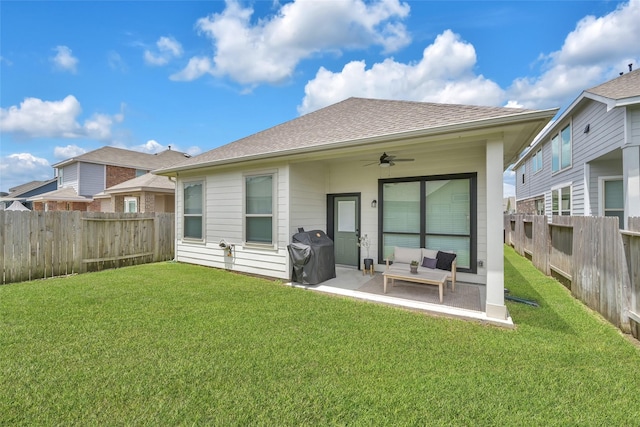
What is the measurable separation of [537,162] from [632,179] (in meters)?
9.65

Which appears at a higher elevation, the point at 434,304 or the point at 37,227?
the point at 37,227

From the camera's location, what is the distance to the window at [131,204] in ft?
44.4

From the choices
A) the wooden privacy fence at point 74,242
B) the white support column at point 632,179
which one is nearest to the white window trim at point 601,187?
the white support column at point 632,179

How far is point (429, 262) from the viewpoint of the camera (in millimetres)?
5684

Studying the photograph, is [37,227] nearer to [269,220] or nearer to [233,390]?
[269,220]

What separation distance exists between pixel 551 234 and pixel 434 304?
4.55 metres

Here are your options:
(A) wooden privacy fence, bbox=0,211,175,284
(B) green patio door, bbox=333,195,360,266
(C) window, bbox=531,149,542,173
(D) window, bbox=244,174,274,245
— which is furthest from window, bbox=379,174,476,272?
(C) window, bbox=531,149,542,173

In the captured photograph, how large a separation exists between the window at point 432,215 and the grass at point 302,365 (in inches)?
69.9

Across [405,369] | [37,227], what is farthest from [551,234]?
[37,227]

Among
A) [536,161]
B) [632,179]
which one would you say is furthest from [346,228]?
[536,161]

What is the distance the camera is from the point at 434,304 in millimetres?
4602

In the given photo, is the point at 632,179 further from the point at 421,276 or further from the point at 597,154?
the point at 421,276

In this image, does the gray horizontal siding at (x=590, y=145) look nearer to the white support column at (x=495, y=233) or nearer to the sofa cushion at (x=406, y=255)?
the white support column at (x=495, y=233)

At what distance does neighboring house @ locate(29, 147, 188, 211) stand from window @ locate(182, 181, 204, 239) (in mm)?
14666
